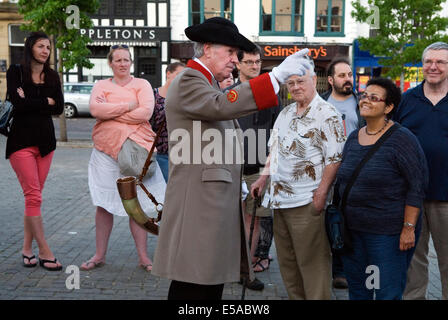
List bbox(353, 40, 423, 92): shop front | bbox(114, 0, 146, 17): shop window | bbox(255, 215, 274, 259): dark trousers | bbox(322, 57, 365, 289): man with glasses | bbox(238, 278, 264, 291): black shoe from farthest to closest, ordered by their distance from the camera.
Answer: bbox(353, 40, 423, 92): shop front
bbox(114, 0, 146, 17): shop window
bbox(255, 215, 274, 259): dark trousers
bbox(322, 57, 365, 289): man with glasses
bbox(238, 278, 264, 291): black shoe

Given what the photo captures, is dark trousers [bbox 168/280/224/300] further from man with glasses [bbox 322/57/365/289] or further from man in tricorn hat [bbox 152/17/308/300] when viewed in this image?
man with glasses [bbox 322/57/365/289]

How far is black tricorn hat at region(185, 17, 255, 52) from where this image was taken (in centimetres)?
266

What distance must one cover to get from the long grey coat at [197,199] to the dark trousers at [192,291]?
0.09 m

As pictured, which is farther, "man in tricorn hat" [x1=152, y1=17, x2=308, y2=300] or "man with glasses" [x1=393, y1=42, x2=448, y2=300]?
"man with glasses" [x1=393, y1=42, x2=448, y2=300]

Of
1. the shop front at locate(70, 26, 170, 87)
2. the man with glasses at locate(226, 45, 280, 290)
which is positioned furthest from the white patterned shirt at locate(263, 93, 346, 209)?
the shop front at locate(70, 26, 170, 87)

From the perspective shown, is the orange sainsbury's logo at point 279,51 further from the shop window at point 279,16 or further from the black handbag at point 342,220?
the black handbag at point 342,220

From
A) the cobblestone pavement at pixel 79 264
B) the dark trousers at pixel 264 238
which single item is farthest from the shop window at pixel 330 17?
the dark trousers at pixel 264 238

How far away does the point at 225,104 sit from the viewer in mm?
2436

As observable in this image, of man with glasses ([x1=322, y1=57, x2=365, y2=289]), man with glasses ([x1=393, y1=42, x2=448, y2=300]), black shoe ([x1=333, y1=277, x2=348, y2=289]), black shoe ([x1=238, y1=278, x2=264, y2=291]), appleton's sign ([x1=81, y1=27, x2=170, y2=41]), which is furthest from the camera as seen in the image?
appleton's sign ([x1=81, y1=27, x2=170, y2=41])

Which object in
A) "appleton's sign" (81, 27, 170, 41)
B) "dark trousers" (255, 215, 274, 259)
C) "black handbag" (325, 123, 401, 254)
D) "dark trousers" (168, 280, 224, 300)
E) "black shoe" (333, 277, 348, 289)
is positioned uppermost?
"appleton's sign" (81, 27, 170, 41)

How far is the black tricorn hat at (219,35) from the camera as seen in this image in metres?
2.66

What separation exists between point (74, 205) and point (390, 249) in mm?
5533
